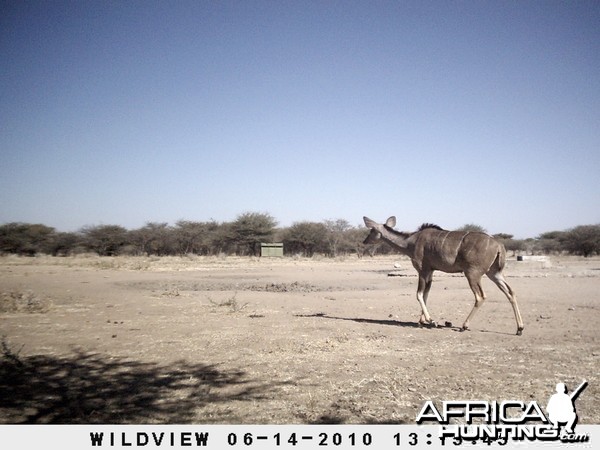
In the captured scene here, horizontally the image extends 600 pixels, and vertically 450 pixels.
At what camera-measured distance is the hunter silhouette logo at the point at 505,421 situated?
319cm

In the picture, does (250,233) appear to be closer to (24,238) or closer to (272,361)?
(24,238)

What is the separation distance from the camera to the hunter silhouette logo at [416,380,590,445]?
10.5 ft

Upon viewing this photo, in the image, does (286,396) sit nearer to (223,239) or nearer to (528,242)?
(223,239)

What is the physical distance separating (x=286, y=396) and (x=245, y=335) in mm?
3345

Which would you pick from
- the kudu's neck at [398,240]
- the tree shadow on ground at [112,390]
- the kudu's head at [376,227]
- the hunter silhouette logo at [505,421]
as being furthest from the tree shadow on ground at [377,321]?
the hunter silhouette logo at [505,421]

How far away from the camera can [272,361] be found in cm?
551

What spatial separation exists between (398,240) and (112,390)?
744 cm

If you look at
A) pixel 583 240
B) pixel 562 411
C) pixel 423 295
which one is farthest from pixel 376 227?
pixel 583 240

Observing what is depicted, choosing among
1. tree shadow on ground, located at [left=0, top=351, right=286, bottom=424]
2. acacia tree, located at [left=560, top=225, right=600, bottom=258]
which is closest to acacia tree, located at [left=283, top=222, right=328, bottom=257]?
acacia tree, located at [left=560, top=225, right=600, bottom=258]

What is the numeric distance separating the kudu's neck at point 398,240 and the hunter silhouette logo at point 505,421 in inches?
239

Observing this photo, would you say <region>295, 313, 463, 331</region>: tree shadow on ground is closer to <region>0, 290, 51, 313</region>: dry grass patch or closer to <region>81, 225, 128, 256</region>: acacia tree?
<region>0, 290, 51, 313</region>: dry grass patch

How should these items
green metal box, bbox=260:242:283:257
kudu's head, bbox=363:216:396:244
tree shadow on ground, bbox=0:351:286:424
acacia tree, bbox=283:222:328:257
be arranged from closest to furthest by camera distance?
1. tree shadow on ground, bbox=0:351:286:424
2. kudu's head, bbox=363:216:396:244
3. green metal box, bbox=260:242:283:257
4. acacia tree, bbox=283:222:328:257

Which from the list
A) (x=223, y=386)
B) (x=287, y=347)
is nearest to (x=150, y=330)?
(x=287, y=347)

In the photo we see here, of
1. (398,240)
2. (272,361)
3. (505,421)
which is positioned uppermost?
(398,240)
